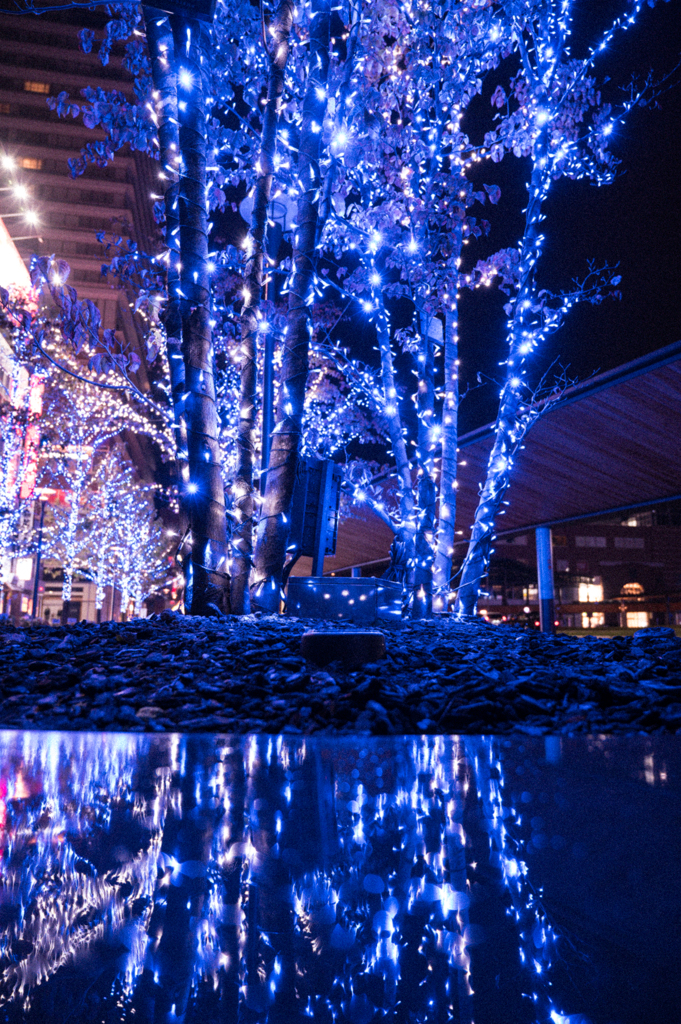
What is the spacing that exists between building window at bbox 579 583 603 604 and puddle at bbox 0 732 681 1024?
62.1 feet

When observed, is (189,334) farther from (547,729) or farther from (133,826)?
(133,826)

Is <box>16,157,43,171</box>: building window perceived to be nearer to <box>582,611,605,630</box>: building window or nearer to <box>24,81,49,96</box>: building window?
<box>24,81,49,96</box>: building window

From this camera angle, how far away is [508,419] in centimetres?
898

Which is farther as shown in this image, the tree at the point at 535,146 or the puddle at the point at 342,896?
the tree at the point at 535,146

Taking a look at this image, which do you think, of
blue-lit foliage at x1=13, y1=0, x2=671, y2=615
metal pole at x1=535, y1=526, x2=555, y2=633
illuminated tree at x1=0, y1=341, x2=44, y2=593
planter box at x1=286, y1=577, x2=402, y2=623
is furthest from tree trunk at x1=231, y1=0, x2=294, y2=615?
illuminated tree at x1=0, y1=341, x2=44, y2=593

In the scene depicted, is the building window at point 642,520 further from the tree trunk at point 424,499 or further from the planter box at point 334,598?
the planter box at point 334,598

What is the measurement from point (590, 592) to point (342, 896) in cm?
2058

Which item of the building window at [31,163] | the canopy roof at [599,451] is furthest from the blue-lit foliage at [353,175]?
the building window at [31,163]

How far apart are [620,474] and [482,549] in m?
5.60

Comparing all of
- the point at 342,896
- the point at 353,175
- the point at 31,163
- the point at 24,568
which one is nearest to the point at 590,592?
the point at 353,175

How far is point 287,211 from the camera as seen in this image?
9219 millimetres

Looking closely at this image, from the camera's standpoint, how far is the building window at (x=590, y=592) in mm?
19530

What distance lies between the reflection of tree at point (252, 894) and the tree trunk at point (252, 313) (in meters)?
4.83

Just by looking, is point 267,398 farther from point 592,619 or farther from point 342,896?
point 592,619
